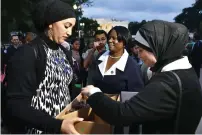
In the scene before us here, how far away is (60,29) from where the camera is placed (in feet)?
7.65

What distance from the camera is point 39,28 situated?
2.36 metres

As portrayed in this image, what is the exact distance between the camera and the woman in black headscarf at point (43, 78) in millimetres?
2102

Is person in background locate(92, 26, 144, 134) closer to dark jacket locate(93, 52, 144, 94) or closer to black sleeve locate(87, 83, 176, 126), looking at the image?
dark jacket locate(93, 52, 144, 94)

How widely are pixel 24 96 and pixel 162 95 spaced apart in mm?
764

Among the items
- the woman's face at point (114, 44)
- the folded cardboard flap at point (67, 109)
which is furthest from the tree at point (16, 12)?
the folded cardboard flap at point (67, 109)

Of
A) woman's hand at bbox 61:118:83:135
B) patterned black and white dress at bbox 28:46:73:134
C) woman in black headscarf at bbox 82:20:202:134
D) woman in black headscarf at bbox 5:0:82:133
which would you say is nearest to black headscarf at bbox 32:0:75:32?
woman in black headscarf at bbox 5:0:82:133

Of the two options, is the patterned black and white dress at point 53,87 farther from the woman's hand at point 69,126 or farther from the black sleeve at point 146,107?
the black sleeve at point 146,107

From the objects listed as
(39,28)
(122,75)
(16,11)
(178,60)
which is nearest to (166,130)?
(178,60)

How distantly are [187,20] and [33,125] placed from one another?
333 ft

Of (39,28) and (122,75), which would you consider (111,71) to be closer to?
(122,75)

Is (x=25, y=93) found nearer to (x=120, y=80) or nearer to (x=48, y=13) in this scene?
(x=48, y=13)

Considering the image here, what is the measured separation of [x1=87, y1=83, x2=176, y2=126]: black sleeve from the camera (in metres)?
2.04

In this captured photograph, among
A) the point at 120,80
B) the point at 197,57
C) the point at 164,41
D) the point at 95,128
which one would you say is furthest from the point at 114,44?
the point at 197,57

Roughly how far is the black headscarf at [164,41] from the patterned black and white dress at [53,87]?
1.77 ft
